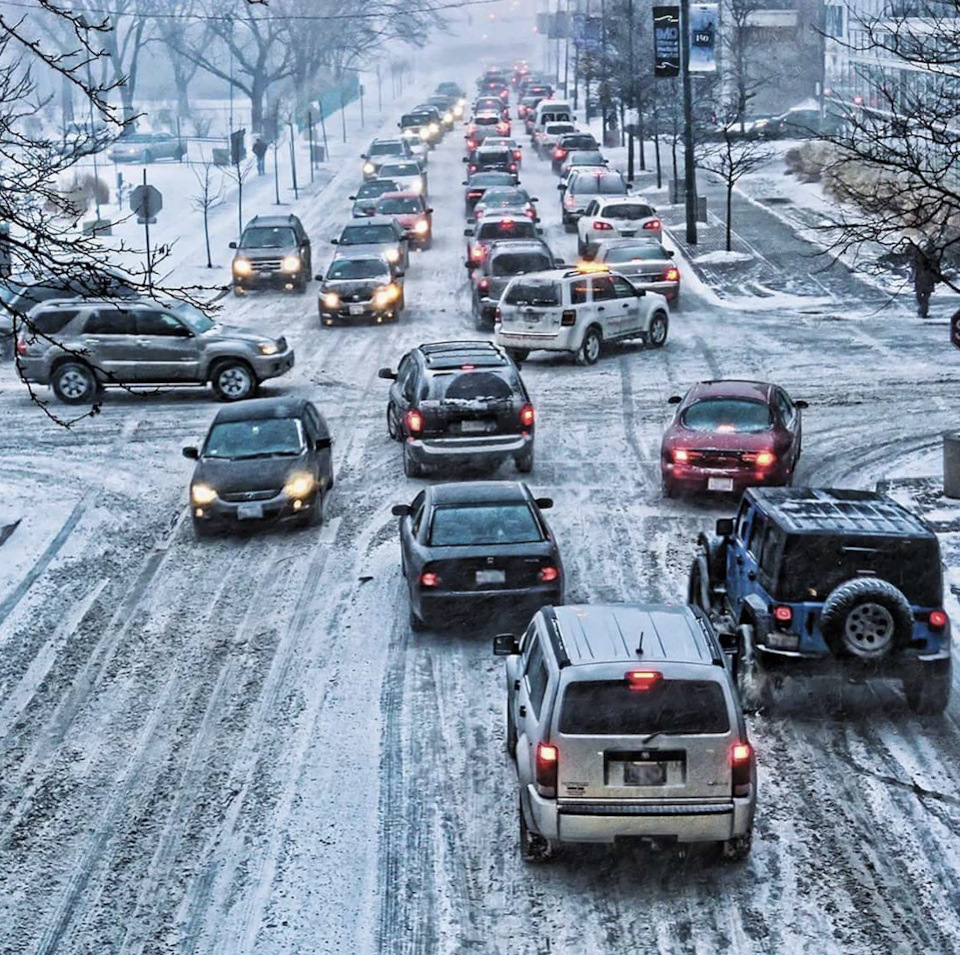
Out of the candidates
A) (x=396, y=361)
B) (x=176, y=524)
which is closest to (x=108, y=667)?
(x=176, y=524)

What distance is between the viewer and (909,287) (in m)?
38.4

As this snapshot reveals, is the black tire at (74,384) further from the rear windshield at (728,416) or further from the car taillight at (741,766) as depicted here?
the car taillight at (741,766)

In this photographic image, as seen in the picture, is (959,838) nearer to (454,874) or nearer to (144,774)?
(454,874)

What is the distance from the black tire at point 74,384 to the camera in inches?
1117

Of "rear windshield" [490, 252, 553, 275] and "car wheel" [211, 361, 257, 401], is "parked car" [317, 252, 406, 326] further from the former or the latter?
"car wheel" [211, 361, 257, 401]

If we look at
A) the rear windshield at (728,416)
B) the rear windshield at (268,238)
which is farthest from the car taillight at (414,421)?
the rear windshield at (268,238)

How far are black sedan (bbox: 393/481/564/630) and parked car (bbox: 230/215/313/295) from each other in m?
25.0

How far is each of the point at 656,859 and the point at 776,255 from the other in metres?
33.5

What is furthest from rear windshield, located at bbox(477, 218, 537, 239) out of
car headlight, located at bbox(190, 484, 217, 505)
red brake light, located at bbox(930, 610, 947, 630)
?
red brake light, located at bbox(930, 610, 947, 630)

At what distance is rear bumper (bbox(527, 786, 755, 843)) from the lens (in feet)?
34.4

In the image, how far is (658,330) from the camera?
1256 inches

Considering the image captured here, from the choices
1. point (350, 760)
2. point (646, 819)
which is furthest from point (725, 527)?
point (646, 819)

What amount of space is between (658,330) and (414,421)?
10912mm

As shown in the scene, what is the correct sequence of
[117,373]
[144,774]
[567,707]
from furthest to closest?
[117,373] → [144,774] → [567,707]
